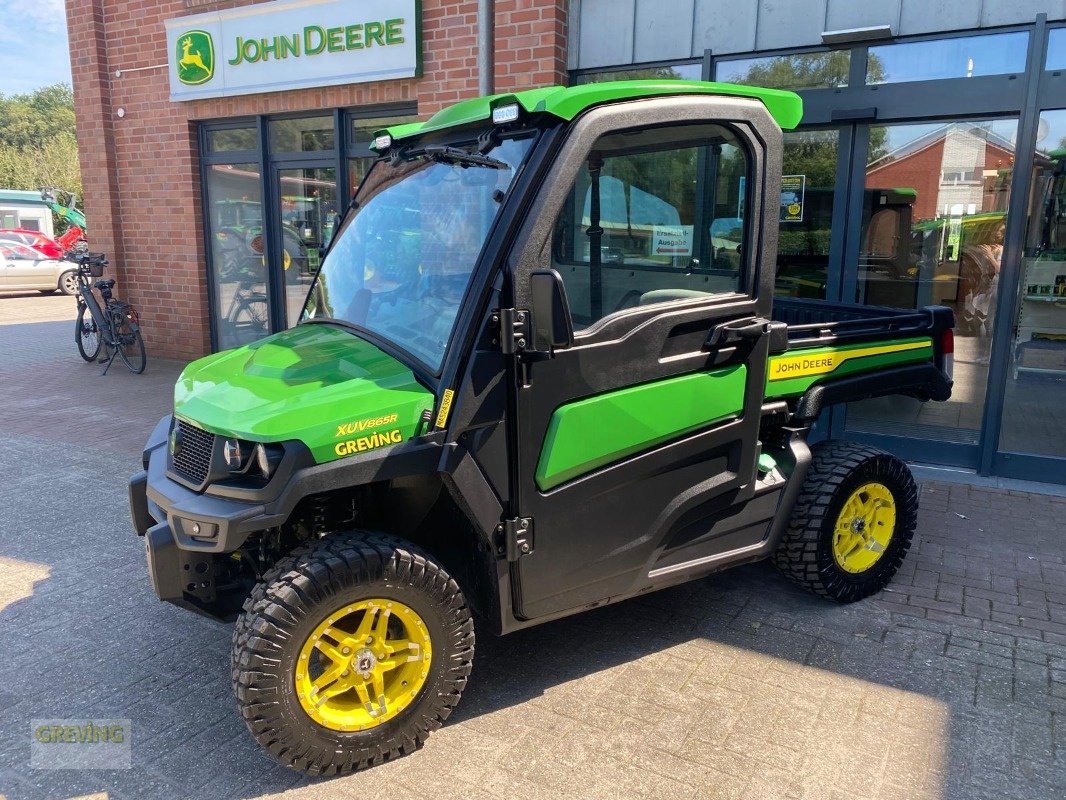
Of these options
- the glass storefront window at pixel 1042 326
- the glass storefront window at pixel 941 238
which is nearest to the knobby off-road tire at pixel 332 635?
the glass storefront window at pixel 941 238

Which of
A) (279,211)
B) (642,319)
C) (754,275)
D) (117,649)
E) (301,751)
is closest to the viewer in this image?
(301,751)

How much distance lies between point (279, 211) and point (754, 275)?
7.36 metres

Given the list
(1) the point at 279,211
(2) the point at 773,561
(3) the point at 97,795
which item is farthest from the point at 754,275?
(1) the point at 279,211

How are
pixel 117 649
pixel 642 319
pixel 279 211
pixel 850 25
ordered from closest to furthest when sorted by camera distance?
pixel 642 319 → pixel 117 649 → pixel 850 25 → pixel 279 211

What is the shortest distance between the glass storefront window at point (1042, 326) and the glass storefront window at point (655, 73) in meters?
2.48

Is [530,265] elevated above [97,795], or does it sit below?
above

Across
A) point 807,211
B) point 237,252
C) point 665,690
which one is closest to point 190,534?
point 665,690

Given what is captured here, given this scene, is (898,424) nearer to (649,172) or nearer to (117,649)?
(649,172)

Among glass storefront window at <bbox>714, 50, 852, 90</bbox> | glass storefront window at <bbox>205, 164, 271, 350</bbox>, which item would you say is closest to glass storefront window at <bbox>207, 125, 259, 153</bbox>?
glass storefront window at <bbox>205, 164, 271, 350</bbox>

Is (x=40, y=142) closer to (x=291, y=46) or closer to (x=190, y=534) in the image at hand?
(x=291, y=46)

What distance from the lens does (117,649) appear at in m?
3.62

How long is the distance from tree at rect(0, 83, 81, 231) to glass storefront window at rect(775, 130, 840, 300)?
25.3m

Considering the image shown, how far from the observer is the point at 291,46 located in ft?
27.5

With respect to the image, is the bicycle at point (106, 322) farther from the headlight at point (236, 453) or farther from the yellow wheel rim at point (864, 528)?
the yellow wheel rim at point (864, 528)
